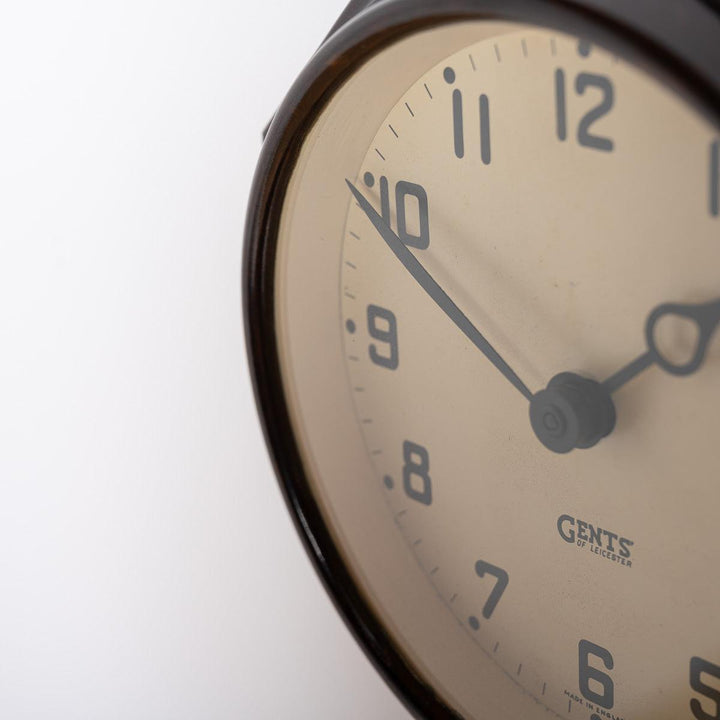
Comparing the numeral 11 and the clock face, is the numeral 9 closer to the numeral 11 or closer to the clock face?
the clock face

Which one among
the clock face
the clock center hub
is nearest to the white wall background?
the clock face

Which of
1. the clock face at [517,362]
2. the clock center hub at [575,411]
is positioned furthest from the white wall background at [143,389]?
the clock center hub at [575,411]

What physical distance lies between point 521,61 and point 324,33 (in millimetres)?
360

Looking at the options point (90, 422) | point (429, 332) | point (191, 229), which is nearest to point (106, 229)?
point (191, 229)

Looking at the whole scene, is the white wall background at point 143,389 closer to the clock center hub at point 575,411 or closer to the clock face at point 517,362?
the clock face at point 517,362

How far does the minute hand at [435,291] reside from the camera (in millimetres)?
888

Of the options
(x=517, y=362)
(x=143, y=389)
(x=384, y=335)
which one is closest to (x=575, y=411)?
(x=517, y=362)

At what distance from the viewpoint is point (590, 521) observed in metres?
0.89

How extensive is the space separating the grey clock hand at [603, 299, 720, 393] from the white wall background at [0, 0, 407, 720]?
466 millimetres

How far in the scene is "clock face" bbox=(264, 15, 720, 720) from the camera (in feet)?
2.45

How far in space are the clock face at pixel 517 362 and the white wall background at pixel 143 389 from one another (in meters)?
0.23

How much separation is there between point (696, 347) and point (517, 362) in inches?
6.4

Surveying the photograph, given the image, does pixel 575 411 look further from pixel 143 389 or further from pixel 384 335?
pixel 143 389

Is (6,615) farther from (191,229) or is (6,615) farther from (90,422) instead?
(191,229)
